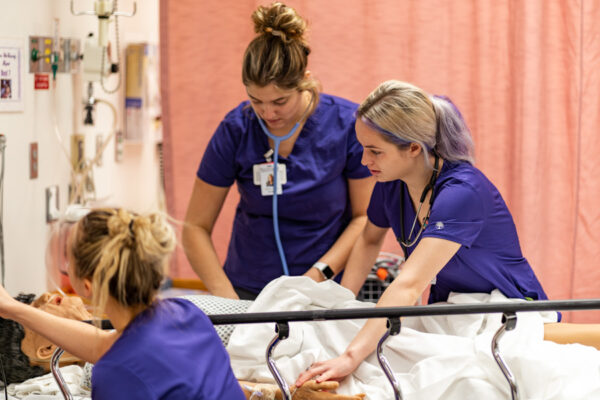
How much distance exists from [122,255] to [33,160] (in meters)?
1.71

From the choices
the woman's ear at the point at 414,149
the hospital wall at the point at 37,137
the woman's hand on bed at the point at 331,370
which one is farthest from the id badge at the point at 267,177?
the woman's hand on bed at the point at 331,370

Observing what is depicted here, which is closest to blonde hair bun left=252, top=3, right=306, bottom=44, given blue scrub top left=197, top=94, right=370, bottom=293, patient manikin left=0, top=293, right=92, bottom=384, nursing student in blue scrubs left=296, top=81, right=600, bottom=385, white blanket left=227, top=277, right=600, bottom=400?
blue scrub top left=197, top=94, right=370, bottom=293

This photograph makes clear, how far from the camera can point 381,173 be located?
2105 mm

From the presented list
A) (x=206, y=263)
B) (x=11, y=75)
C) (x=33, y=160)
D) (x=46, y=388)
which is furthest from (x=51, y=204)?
(x=46, y=388)

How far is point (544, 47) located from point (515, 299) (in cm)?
139

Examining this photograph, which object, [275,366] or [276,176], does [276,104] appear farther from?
[275,366]

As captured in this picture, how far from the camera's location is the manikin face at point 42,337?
6.98 ft

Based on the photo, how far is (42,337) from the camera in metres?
2.05

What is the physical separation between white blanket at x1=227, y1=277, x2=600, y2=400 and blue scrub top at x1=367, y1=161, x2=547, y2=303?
55 millimetres

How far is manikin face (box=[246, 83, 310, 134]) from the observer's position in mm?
2334

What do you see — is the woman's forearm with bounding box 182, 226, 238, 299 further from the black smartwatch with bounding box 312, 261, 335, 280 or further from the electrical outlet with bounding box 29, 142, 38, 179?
the electrical outlet with bounding box 29, 142, 38, 179

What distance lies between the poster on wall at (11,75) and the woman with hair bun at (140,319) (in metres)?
1.43

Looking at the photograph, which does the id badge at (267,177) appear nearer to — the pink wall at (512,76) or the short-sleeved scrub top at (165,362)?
the pink wall at (512,76)

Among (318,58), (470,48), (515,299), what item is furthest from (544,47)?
(515,299)
